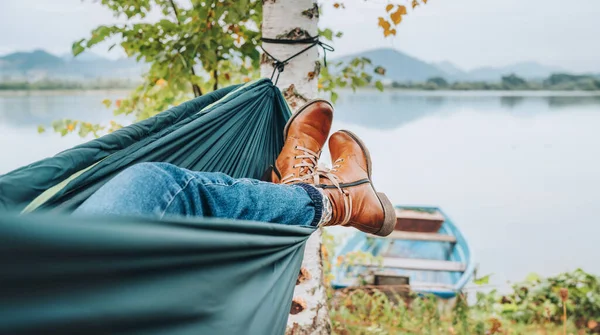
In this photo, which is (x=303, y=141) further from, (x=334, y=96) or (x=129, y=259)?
(x=334, y=96)

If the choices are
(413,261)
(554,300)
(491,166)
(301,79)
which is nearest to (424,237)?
Answer: (413,261)

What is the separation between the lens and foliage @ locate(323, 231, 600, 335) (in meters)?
2.42

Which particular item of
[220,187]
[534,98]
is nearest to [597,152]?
[220,187]

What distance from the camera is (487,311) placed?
2809mm

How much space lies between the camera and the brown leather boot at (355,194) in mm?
1251

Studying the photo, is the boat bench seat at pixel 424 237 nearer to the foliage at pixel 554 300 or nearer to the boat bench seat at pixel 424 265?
the boat bench seat at pixel 424 265

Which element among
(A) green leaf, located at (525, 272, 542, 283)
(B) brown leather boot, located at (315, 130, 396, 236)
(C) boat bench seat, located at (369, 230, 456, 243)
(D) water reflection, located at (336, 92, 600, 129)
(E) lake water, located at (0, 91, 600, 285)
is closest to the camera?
(B) brown leather boot, located at (315, 130, 396, 236)

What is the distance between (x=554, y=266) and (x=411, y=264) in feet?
12.9

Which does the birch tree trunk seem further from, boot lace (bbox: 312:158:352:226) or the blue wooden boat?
the blue wooden boat

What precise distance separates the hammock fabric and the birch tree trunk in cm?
47

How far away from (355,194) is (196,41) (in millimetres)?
1039

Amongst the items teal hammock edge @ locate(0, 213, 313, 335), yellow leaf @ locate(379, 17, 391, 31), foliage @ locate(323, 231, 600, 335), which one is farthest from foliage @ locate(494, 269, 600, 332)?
teal hammock edge @ locate(0, 213, 313, 335)

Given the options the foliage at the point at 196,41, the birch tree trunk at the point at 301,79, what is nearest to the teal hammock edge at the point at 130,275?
the birch tree trunk at the point at 301,79

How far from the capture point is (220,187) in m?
0.93
